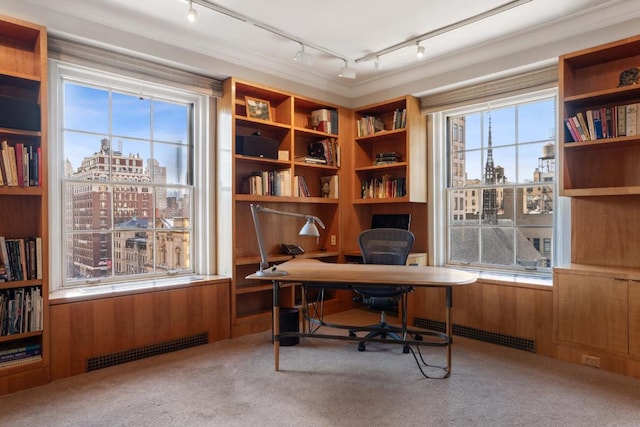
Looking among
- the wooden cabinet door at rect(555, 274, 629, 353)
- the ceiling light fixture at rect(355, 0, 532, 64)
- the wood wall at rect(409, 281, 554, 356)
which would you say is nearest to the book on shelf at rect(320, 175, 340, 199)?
the ceiling light fixture at rect(355, 0, 532, 64)

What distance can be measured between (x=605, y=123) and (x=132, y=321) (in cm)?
385

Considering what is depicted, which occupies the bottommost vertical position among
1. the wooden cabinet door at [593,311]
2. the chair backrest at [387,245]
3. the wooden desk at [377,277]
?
the wooden cabinet door at [593,311]

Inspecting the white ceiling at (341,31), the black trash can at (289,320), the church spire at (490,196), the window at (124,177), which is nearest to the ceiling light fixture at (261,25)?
the white ceiling at (341,31)

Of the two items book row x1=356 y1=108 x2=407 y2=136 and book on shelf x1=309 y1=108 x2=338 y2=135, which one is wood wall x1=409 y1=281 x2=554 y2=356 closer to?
book row x1=356 y1=108 x2=407 y2=136

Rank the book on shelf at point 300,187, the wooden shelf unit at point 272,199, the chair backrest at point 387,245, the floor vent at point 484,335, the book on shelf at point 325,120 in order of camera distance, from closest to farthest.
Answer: the floor vent at point 484,335 → the chair backrest at point 387,245 → the wooden shelf unit at point 272,199 → the book on shelf at point 300,187 → the book on shelf at point 325,120

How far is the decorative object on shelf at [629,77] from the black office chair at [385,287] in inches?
76.3

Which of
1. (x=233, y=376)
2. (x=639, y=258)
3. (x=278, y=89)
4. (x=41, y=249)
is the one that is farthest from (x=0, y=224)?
(x=639, y=258)

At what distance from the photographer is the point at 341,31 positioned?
343cm

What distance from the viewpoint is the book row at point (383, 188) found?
4395 mm

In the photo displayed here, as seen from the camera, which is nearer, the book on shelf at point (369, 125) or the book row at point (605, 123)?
the book row at point (605, 123)

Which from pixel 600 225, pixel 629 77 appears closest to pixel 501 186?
pixel 600 225

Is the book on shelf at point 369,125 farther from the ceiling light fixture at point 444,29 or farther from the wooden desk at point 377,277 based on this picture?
the wooden desk at point 377,277

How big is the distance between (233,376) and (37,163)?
6.36 feet

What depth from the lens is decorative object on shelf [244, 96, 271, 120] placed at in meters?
3.95
